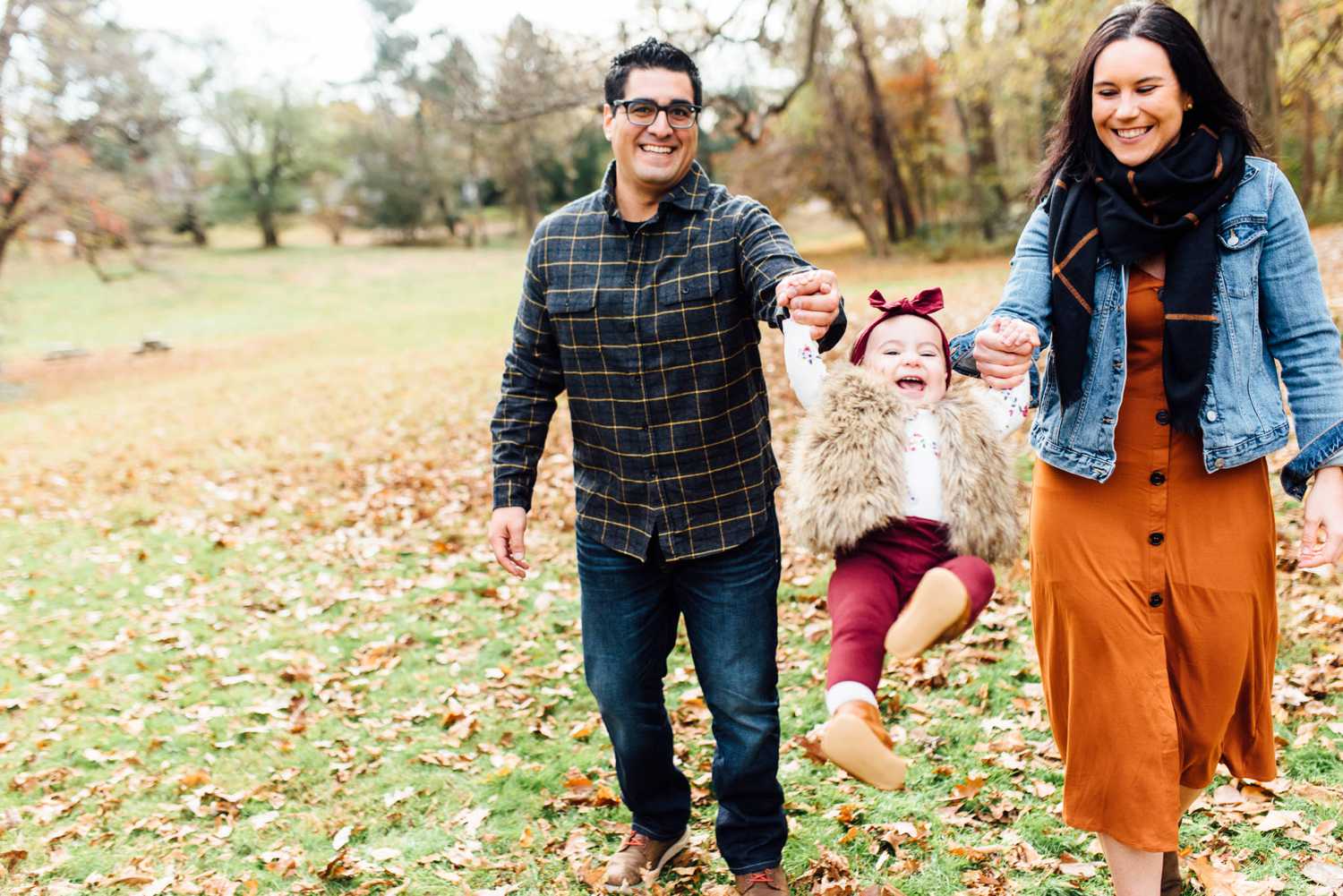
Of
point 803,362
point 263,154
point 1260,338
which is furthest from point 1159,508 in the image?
point 263,154

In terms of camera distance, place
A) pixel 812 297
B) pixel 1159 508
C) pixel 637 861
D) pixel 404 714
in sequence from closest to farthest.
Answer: pixel 812 297, pixel 1159 508, pixel 637 861, pixel 404 714

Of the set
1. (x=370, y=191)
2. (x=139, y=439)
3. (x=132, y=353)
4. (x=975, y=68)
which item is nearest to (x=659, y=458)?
(x=139, y=439)

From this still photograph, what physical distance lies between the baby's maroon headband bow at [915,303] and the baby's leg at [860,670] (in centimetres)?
69

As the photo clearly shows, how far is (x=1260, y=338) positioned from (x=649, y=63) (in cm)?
185

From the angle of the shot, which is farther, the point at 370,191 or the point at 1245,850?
the point at 370,191

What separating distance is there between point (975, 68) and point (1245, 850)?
16025 millimetres

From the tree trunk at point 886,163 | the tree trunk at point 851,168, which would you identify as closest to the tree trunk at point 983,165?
the tree trunk at point 886,163

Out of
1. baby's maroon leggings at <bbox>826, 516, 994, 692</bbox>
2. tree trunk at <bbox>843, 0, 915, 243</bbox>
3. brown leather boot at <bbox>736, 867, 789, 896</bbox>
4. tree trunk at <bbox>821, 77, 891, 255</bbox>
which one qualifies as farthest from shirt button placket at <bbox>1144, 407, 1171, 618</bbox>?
tree trunk at <bbox>843, 0, 915, 243</bbox>

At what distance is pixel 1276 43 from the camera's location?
710 cm

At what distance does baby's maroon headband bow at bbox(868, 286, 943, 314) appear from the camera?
2730 millimetres

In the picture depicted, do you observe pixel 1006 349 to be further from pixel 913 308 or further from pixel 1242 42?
pixel 1242 42

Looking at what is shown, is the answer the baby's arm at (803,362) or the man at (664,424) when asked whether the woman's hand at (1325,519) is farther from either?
the man at (664,424)

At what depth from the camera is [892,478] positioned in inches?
105

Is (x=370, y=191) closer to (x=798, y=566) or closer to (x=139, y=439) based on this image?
(x=139, y=439)
